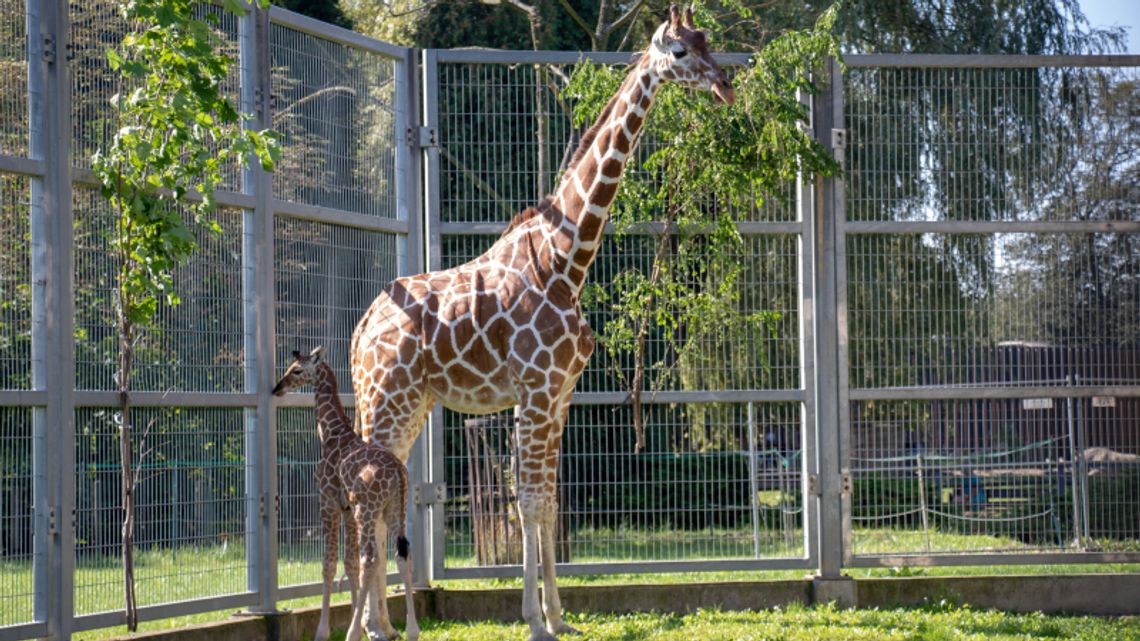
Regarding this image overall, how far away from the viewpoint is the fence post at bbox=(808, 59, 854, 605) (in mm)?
11656

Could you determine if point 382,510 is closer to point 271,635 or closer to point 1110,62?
point 271,635

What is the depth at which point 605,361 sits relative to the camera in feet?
39.3

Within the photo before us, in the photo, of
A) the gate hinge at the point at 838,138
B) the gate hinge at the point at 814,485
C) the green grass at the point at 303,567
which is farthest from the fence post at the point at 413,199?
the gate hinge at the point at 838,138

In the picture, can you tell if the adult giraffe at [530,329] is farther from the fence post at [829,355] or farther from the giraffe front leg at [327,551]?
the fence post at [829,355]

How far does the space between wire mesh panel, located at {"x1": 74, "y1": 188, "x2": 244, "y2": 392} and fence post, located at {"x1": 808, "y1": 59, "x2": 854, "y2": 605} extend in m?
4.79

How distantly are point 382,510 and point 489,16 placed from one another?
58.3 ft

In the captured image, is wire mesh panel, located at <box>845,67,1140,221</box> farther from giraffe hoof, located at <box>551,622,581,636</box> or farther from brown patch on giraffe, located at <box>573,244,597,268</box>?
giraffe hoof, located at <box>551,622,581,636</box>

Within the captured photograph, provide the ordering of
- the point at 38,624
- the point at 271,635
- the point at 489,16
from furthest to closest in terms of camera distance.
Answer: the point at 489,16, the point at 271,635, the point at 38,624

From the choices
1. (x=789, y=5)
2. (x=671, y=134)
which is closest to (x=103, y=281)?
(x=671, y=134)

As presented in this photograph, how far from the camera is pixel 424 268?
1186 cm

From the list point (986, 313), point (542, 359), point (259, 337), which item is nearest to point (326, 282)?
point (259, 337)

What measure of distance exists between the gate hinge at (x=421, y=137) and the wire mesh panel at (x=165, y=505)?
9.40ft

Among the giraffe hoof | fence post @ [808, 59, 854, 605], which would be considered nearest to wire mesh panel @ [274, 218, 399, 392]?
the giraffe hoof

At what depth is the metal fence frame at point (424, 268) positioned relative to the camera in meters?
8.49
